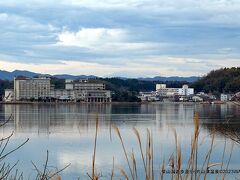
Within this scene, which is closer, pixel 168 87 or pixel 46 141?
pixel 46 141

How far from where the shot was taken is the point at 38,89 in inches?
4232

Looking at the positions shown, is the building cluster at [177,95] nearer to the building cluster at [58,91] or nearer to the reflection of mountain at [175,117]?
the building cluster at [58,91]

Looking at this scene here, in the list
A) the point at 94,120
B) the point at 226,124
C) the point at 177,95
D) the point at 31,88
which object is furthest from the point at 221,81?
the point at 226,124

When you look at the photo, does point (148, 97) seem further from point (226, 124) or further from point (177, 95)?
point (226, 124)

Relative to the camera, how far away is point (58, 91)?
4348 inches

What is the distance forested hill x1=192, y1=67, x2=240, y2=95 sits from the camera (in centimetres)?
9354

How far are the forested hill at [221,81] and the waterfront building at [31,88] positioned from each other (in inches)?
1277

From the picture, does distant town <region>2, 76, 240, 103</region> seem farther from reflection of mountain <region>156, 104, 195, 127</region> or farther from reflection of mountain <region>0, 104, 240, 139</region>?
reflection of mountain <region>0, 104, 240, 139</region>

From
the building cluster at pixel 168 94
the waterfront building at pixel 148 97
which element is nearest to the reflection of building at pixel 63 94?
the waterfront building at pixel 148 97

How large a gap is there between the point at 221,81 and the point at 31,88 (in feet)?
118

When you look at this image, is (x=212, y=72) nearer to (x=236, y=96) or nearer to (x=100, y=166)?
(x=100, y=166)

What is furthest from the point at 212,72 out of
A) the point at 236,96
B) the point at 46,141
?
the point at 236,96

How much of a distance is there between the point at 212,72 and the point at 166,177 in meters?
99.3

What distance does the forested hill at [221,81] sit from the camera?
3683 inches
